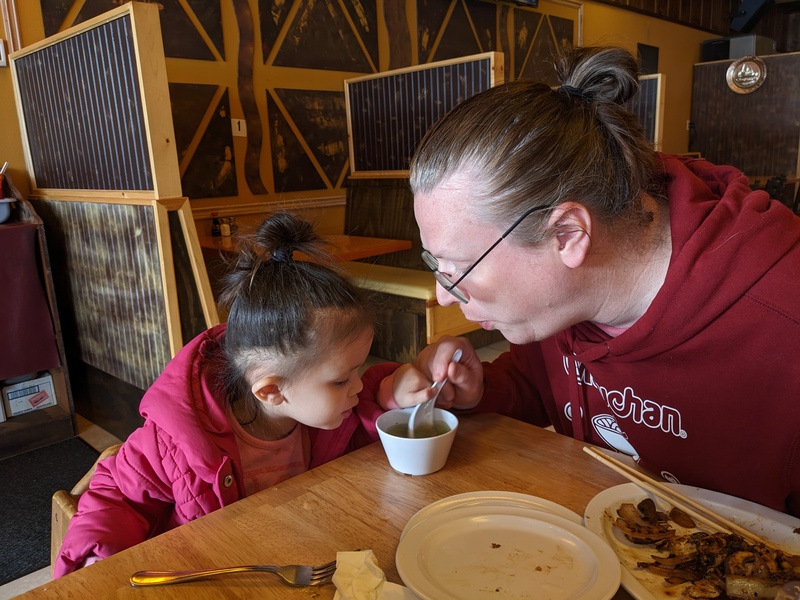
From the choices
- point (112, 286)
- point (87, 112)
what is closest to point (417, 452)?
point (112, 286)

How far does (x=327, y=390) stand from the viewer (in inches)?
45.1

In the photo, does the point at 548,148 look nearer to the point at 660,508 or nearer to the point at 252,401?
the point at 660,508

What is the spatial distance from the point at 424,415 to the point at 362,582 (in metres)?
0.46

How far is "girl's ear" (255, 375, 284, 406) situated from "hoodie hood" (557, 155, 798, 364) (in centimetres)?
60

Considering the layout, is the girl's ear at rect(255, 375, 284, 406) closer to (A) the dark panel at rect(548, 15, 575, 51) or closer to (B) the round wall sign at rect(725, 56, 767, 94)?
(A) the dark panel at rect(548, 15, 575, 51)

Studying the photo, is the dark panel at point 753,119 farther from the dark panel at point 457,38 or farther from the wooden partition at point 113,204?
the wooden partition at point 113,204

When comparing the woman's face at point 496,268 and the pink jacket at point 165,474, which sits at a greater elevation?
the woman's face at point 496,268

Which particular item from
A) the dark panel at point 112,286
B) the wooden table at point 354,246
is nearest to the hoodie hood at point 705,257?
the dark panel at point 112,286

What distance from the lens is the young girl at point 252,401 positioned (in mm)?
1002

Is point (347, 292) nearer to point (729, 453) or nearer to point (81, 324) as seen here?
point (729, 453)

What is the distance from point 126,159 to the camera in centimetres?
240

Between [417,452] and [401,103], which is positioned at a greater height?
[401,103]

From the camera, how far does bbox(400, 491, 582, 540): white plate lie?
2.67ft

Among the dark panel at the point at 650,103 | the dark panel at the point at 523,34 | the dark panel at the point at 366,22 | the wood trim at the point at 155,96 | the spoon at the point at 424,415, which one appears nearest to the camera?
the spoon at the point at 424,415
